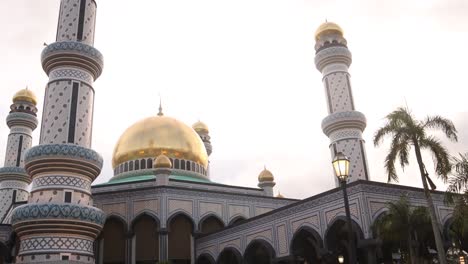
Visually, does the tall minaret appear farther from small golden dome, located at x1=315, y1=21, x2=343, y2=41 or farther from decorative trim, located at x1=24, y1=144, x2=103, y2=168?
decorative trim, located at x1=24, y1=144, x2=103, y2=168

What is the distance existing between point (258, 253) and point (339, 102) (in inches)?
347

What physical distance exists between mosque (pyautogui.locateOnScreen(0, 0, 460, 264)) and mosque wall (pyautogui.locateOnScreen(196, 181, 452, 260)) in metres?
0.04

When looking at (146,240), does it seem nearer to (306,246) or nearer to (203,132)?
(306,246)

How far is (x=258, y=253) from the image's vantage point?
81.3 ft

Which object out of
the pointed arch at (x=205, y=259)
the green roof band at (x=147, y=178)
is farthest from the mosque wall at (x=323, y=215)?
the green roof band at (x=147, y=178)

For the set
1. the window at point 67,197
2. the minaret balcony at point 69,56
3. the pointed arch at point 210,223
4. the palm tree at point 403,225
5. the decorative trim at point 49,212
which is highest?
the minaret balcony at point 69,56

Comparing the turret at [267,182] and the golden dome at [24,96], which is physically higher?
the golden dome at [24,96]

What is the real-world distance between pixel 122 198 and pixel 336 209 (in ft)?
41.4

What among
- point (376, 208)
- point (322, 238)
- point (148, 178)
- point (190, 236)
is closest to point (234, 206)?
point (190, 236)

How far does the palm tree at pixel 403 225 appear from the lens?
15.6m

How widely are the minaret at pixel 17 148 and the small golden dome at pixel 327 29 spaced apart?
18.9 metres

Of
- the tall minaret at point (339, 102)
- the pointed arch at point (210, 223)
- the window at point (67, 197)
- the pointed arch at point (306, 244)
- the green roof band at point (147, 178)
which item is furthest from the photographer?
the green roof band at point (147, 178)

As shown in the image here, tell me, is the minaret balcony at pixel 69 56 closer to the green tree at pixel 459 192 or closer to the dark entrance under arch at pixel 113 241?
the dark entrance under arch at pixel 113 241

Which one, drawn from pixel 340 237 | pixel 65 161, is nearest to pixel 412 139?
pixel 340 237
